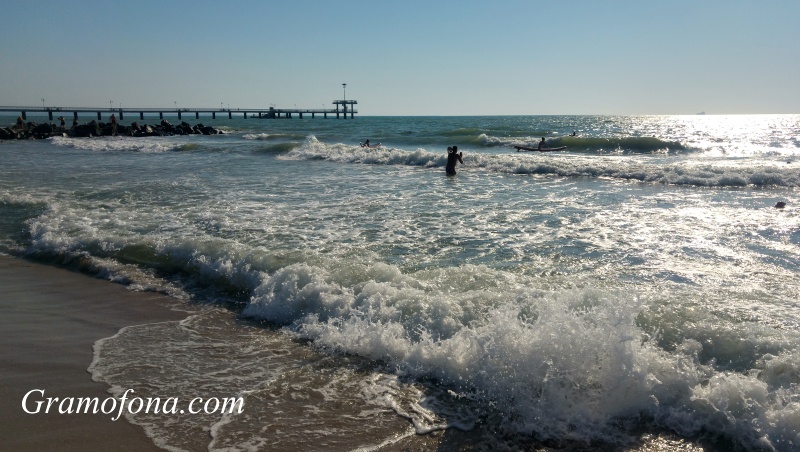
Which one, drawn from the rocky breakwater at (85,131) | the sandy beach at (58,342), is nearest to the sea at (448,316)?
the sandy beach at (58,342)

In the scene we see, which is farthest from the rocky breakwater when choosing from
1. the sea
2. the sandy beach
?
the sandy beach

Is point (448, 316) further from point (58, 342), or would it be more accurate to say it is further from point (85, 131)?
point (85, 131)

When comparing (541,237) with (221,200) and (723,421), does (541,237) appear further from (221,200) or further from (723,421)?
(221,200)

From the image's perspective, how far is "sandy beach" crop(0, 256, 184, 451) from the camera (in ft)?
12.6

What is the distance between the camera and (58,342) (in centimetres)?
542

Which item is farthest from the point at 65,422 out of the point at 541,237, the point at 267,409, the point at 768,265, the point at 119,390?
the point at 768,265

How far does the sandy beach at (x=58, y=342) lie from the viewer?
3.85 metres

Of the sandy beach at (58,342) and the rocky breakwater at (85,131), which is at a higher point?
the rocky breakwater at (85,131)

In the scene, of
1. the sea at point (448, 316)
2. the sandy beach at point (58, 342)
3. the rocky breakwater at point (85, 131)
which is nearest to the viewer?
the sandy beach at point (58, 342)

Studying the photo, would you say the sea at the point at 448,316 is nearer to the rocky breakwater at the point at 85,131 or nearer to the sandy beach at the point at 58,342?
the sandy beach at the point at 58,342

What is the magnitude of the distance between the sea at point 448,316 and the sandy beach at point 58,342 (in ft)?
0.72

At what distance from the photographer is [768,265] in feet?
24.5

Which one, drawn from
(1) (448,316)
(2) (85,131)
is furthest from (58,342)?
(2) (85,131)

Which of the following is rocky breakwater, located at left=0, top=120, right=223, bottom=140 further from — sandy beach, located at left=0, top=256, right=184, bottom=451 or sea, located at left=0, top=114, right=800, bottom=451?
sandy beach, located at left=0, top=256, right=184, bottom=451
